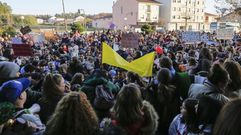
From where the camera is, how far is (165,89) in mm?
5188

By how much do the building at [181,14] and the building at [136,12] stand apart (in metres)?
3.07

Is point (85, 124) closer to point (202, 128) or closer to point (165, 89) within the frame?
point (202, 128)

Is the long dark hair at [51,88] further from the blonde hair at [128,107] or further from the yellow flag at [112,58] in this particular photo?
the yellow flag at [112,58]

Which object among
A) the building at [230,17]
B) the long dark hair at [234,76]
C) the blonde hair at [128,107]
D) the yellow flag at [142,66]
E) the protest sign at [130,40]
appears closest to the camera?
the blonde hair at [128,107]

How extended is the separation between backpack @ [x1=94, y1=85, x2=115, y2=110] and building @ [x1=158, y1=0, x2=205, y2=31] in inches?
3595

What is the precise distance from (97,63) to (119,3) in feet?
297

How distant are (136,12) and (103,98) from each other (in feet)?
305

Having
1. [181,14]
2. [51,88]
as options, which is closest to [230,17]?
[51,88]

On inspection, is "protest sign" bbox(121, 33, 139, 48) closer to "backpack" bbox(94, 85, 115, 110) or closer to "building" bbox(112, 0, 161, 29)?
"backpack" bbox(94, 85, 115, 110)

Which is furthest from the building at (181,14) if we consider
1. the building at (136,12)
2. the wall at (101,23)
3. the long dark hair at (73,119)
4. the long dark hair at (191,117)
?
the long dark hair at (73,119)

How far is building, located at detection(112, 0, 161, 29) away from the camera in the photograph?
9638 cm

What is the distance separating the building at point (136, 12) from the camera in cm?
9638

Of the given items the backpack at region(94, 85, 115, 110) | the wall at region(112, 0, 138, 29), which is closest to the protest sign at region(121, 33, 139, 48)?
the backpack at region(94, 85, 115, 110)

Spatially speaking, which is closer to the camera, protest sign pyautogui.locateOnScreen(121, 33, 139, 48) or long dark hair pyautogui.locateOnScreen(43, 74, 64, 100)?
long dark hair pyautogui.locateOnScreen(43, 74, 64, 100)
